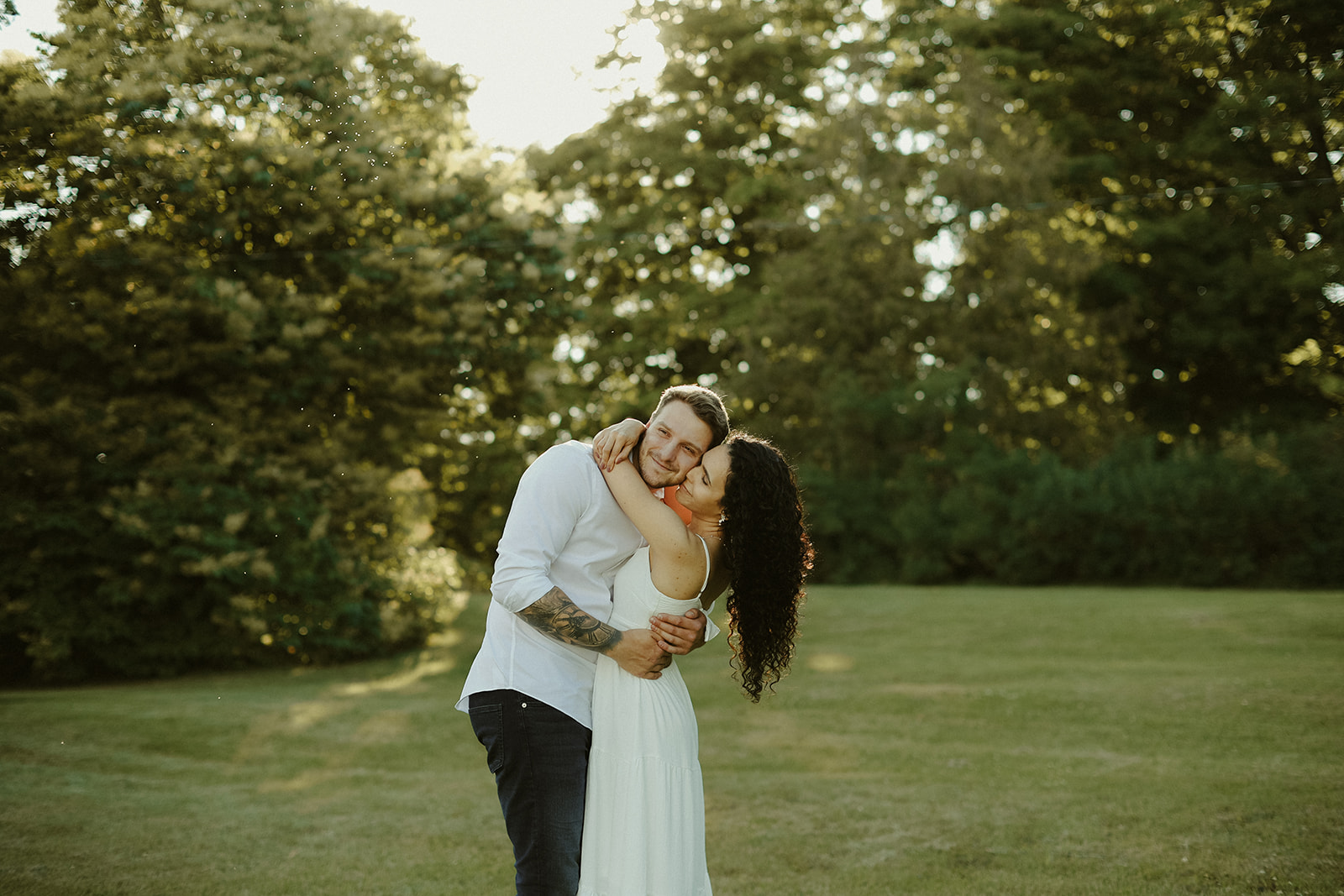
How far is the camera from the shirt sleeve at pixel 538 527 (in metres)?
2.94

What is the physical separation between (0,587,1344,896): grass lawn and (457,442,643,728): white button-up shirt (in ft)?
8.63

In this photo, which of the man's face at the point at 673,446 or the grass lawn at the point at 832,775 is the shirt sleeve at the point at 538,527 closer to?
the man's face at the point at 673,446

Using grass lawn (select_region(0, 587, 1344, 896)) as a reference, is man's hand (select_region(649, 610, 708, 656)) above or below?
above

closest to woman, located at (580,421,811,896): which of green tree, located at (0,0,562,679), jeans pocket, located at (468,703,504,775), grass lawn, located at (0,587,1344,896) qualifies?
jeans pocket, located at (468,703,504,775)

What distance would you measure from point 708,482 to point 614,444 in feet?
0.98

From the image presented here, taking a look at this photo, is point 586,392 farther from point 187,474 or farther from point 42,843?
point 42,843

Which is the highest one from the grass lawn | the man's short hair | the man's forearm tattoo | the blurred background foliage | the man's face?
the blurred background foliage

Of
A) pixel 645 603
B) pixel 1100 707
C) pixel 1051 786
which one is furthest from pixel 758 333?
pixel 645 603

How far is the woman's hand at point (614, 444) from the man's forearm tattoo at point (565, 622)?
1.38 feet

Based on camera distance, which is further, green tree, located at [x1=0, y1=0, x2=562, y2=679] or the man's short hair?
green tree, located at [x1=0, y1=0, x2=562, y2=679]

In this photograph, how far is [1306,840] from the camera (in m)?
5.58

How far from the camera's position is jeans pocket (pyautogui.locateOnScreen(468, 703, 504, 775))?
297cm

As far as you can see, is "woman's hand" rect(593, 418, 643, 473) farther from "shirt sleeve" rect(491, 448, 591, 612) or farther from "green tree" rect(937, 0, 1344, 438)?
"green tree" rect(937, 0, 1344, 438)

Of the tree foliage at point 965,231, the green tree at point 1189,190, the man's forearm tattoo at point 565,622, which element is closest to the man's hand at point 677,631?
the man's forearm tattoo at point 565,622
